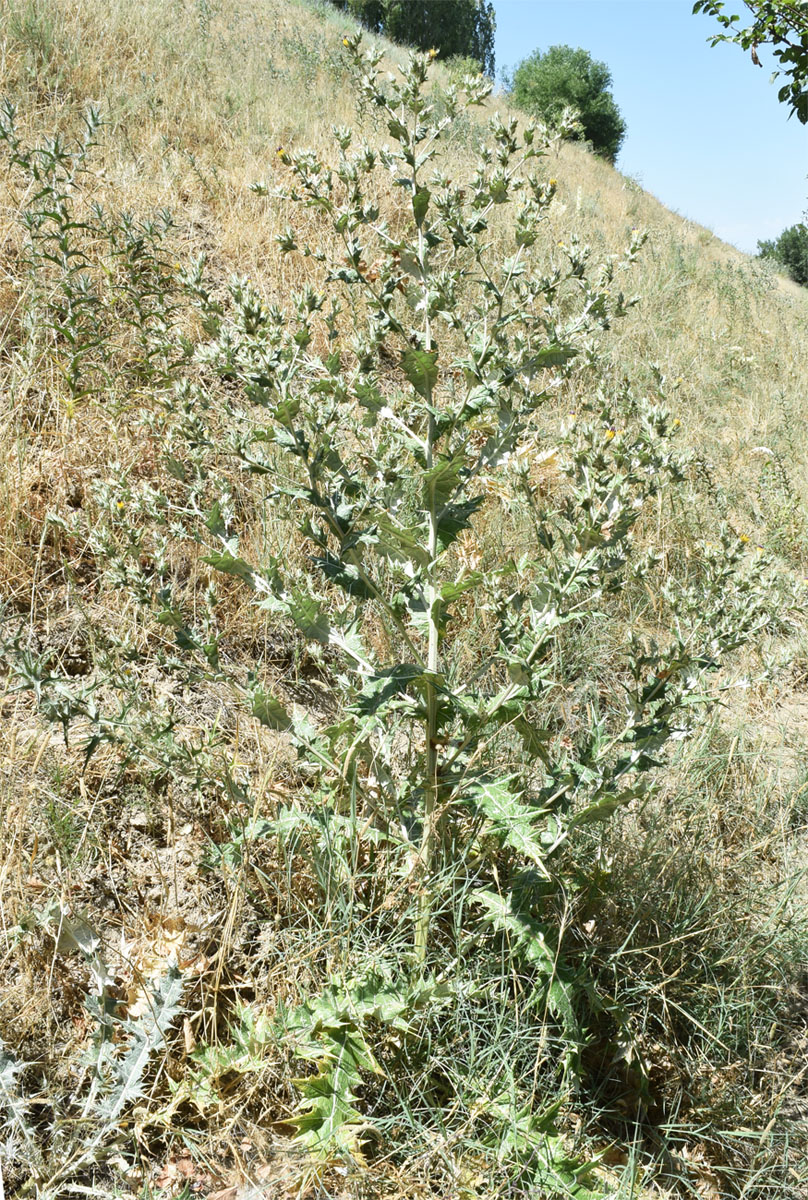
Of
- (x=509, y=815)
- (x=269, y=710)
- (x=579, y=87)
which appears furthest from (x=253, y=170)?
(x=579, y=87)

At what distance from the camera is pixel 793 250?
31.9 m

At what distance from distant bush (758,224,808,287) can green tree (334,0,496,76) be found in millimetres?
13071

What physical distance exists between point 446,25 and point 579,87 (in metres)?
5.67

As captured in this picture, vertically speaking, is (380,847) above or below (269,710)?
below

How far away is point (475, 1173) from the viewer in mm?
1694

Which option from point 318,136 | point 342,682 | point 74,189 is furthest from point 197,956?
point 318,136

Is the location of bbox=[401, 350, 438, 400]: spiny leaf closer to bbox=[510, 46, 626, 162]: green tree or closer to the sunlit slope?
the sunlit slope

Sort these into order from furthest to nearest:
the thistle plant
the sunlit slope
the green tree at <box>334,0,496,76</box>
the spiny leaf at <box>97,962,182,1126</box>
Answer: the green tree at <box>334,0,496,76</box>
the sunlit slope
the thistle plant
the spiny leaf at <box>97,962,182,1126</box>

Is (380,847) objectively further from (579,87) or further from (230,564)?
(579,87)

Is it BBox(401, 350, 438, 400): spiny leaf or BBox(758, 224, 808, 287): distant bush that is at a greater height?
BBox(758, 224, 808, 287): distant bush

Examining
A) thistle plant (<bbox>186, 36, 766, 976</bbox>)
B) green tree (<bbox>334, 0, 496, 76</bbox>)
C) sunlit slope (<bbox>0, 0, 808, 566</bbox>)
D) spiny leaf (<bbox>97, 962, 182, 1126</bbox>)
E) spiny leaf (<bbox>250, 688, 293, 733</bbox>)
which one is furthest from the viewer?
green tree (<bbox>334, 0, 496, 76</bbox>)

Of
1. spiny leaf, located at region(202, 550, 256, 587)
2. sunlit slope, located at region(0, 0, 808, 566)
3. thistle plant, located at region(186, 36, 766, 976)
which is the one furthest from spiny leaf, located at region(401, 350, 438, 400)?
sunlit slope, located at region(0, 0, 808, 566)

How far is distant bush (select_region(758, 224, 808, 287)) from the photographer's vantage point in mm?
30547

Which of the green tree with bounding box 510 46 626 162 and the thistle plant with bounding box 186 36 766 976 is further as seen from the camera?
the green tree with bounding box 510 46 626 162
